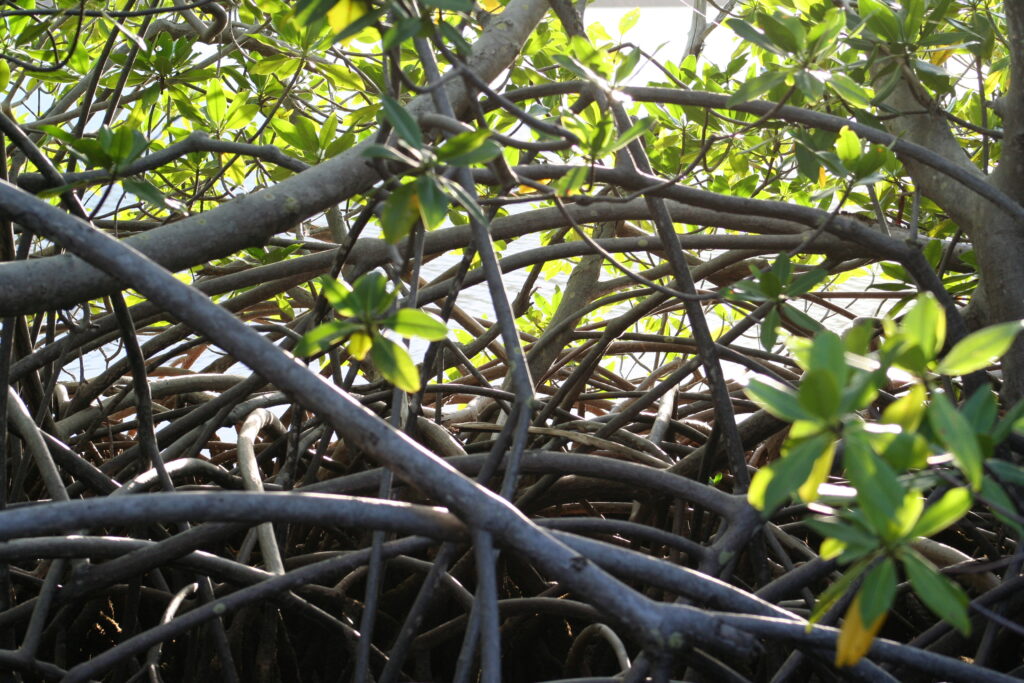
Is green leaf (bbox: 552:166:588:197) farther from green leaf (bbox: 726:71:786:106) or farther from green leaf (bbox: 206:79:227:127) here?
green leaf (bbox: 206:79:227:127)

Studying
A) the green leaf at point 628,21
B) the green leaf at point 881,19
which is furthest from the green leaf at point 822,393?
the green leaf at point 628,21

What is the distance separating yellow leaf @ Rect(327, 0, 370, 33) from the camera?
510mm

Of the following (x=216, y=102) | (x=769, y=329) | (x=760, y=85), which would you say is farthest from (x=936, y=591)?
(x=216, y=102)

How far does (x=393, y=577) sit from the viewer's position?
1.01m

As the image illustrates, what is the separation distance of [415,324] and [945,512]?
256 mm

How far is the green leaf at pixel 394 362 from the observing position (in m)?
0.45

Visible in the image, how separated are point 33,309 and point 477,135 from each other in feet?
0.94

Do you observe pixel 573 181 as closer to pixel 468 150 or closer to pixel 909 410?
pixel 468 150

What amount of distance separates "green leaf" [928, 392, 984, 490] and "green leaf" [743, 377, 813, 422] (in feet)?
0.15

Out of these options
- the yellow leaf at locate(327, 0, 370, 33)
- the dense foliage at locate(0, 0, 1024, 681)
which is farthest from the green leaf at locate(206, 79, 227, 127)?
the yellow leaf at locate(327, 0, 370, 33)

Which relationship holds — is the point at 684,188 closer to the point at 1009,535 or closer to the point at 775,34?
the point at 775,34

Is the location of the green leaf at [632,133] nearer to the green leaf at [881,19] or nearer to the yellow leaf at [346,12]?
the yellow leaf at [346,12]

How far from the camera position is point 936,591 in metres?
0.32

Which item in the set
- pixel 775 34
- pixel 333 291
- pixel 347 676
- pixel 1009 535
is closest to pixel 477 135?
pixel 333 291
